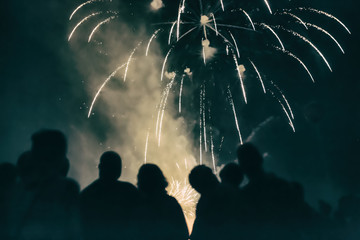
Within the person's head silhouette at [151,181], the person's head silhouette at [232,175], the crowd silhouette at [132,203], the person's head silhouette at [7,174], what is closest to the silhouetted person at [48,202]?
the crowd silhouette at [132,203]

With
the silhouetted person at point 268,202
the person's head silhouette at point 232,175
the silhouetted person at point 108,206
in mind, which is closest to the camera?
the silhouetted person at point 108,206

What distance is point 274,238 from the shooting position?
2658 millimetres

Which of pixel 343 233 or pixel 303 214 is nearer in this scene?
pixel 303 214

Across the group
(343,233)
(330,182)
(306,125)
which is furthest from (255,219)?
(306,125)

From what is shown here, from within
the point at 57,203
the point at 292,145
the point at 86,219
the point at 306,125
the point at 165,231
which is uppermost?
the point at 306,125

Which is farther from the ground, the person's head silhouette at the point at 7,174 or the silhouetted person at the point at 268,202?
the person's head silhouette at the point at 7,174

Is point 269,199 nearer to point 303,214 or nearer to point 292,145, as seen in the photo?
point 303,214

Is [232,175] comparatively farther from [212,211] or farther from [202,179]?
[212,211]

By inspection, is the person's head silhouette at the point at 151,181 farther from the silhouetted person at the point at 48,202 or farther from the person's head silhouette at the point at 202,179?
the silhouetted person at the point at 48,202

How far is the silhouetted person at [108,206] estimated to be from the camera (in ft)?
7.78

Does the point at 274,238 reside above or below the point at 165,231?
below

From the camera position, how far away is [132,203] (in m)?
2.41

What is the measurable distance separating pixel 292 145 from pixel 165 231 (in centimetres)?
449

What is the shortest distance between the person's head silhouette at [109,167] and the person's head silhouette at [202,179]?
0.92 metres
